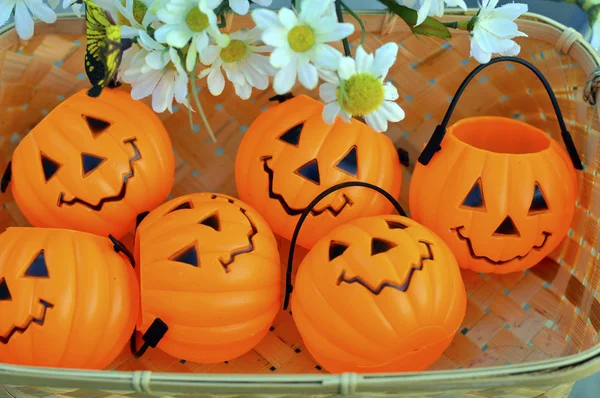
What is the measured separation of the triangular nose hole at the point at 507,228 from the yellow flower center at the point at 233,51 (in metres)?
0.42

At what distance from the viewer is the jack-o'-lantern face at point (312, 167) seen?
0.84m

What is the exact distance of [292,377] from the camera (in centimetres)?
58

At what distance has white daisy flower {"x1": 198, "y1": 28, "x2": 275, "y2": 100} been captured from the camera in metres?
0.73

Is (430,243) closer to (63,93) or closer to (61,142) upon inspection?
(61,142)

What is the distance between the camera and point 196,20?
2.19ft

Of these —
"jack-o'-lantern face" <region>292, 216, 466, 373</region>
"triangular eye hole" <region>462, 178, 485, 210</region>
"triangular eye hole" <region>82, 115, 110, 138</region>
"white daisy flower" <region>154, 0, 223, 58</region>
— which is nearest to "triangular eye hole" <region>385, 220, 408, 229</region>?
"jack-o'-lantern face" <region>292, 216, 466, 373</region>

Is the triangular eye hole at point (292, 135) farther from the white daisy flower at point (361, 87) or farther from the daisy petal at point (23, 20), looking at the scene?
the daisy petal at point (23, 20)

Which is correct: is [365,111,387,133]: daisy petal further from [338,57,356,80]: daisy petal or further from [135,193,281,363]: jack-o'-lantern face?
[135,193,281,363]: jack-o'-lantern face

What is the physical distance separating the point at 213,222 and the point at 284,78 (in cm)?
23

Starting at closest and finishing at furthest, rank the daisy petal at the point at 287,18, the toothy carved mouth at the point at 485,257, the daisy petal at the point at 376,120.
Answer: the daisy petal at the point at 287,18 → the daisy petal at the point at 376,120 → the toothy carved mouth at the point at 485,257

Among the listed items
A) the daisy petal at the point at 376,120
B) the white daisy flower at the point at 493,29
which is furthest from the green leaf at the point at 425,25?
the daisy petal at the point at 376,120

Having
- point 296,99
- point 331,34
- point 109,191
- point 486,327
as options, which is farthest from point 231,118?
point 486,327

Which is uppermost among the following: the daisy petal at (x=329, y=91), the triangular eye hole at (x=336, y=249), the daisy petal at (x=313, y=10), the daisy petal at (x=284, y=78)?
the daisy petal at (x=313, y=10)

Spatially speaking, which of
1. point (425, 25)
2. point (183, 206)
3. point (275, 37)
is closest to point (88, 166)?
point (183, 206)
